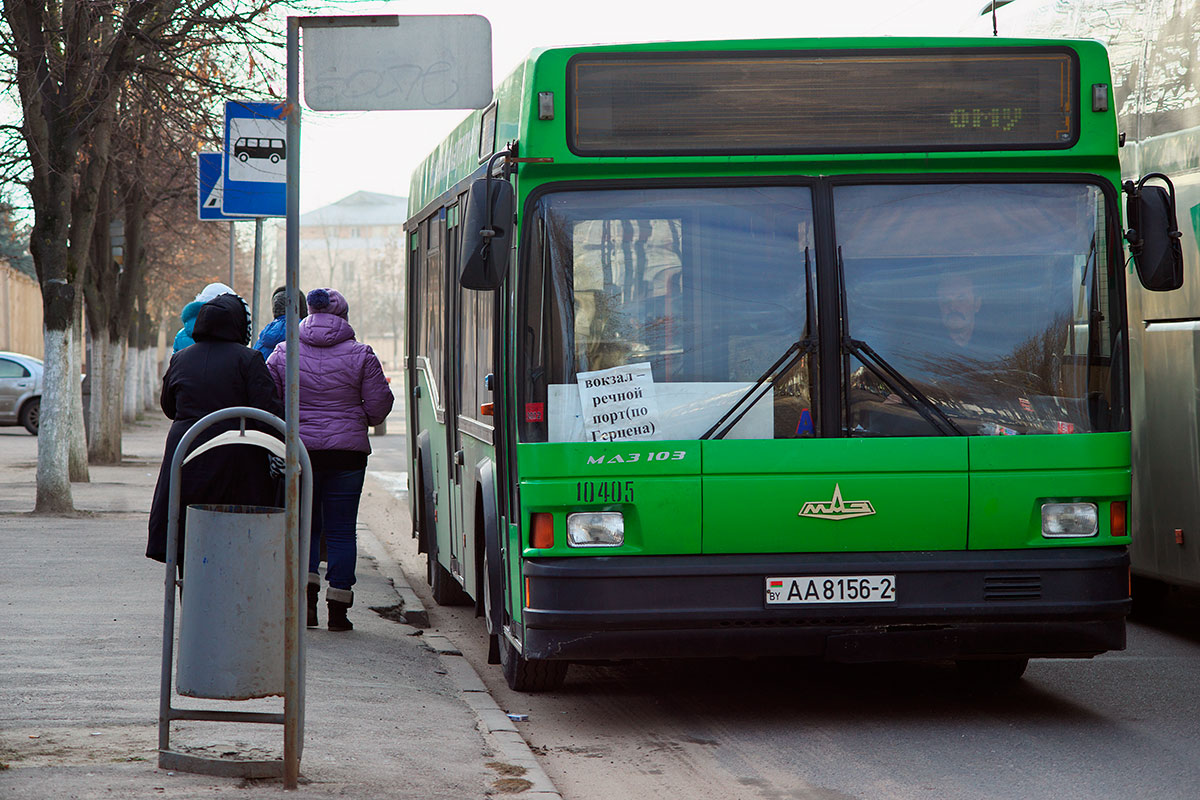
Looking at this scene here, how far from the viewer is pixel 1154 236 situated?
6781mm

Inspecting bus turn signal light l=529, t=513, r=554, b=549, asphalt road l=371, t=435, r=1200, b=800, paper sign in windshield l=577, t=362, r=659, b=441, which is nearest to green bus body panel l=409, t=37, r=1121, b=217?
paper sign in windshield l=577, t=362, r=659, b=441

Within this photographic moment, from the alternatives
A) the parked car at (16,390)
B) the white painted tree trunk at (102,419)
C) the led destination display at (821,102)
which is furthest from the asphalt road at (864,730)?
the parked car at (16,390)

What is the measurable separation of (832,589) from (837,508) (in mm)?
325

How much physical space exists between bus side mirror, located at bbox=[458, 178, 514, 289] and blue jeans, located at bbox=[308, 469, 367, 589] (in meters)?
2.88

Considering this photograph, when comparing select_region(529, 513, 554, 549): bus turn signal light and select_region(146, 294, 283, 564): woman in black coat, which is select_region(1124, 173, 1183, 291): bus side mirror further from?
select_region(146, 294, 283, 564): woman in black coat

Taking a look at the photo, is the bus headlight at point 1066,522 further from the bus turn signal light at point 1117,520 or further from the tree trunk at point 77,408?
the tree trunk at point 77,408

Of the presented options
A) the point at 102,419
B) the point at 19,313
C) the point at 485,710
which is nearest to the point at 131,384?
the point at 102,419

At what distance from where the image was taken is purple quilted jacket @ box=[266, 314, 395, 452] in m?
9.02

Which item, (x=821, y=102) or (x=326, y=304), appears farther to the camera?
(x=326, y=304)

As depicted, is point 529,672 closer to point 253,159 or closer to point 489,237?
point 489,237

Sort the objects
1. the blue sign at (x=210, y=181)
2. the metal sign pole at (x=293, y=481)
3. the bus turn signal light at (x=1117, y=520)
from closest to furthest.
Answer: the metal sign pole at (x=293, y=481) → the bus turn signal light at (x=1117, y=520) → the blue sign at (x=210, y=181)

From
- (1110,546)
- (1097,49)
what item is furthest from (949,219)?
(1110,546)

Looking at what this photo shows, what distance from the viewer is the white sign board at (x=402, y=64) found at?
5246 mm

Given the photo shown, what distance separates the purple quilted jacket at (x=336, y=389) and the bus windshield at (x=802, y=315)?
258 cm
